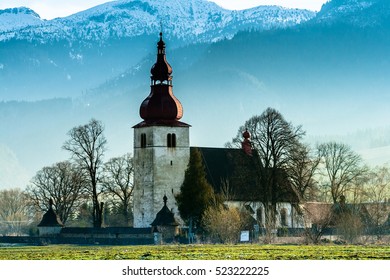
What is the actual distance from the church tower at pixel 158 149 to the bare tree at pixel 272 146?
5437 millimetres

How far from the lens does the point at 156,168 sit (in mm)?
58469

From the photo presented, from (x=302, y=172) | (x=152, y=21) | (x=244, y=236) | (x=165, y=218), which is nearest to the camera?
(x=244, y=236)

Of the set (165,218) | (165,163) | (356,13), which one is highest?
(356,13)

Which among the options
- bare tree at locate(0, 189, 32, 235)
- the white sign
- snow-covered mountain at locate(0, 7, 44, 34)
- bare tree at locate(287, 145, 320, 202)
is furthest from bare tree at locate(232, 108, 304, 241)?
bare tree at locate(0, 189, 32, 235)

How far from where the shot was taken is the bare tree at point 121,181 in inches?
2525

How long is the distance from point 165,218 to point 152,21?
35.6ft

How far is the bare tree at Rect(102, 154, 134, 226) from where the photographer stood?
6412 cm

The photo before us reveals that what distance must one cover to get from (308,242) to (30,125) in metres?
43.6

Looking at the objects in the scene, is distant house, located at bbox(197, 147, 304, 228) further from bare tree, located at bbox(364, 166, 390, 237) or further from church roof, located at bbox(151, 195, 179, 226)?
bare tree, located at bbox(364, 166, 390, 237)

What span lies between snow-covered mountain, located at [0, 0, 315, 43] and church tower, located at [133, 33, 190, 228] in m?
3.14

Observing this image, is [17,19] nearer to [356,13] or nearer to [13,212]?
[356,13]

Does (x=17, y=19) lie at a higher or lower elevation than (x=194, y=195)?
higher

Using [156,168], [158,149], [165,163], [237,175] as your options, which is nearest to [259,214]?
[237,175]
